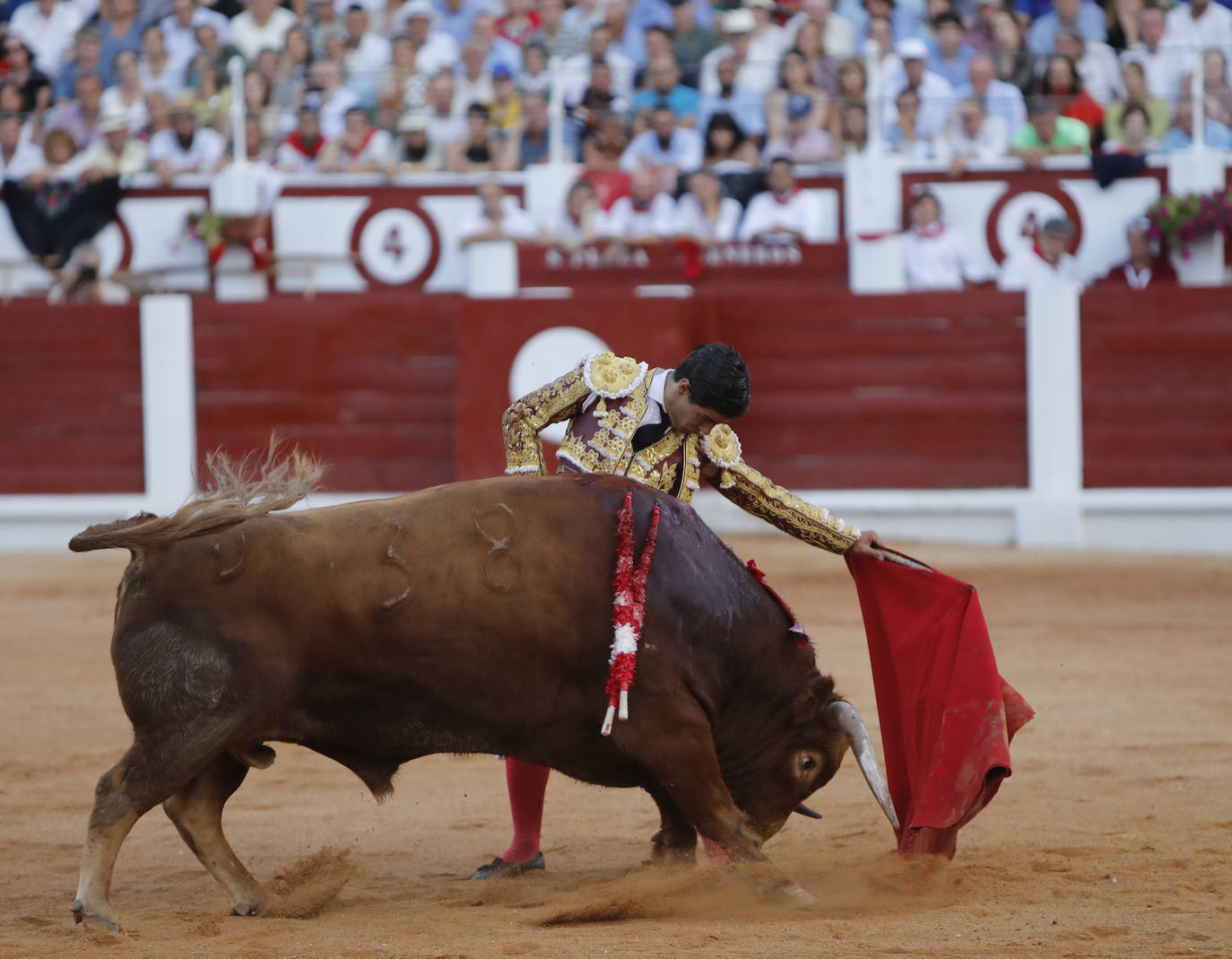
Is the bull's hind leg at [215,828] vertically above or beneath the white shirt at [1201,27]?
beneath

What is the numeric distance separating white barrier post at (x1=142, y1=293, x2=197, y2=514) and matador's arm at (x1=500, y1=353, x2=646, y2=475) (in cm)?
601

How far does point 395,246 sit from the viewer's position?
392 inches

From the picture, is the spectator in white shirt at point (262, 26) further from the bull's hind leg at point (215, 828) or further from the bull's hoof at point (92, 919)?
the bull's hoof at point (92, 919)

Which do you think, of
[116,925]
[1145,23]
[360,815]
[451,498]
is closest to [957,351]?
[1145,23]

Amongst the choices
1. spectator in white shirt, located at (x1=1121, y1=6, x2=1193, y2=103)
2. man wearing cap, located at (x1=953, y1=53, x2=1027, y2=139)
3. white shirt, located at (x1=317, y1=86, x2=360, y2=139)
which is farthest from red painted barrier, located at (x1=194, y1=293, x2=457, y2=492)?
spectator in white shirt, located at (x1=1121, y1=6, x2=1193, y2=103)

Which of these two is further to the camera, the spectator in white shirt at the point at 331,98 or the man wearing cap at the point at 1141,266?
the spectator in white shirt at the point at 331,98

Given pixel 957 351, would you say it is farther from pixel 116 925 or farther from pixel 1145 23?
pixel 116 925

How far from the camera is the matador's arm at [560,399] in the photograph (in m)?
3.35

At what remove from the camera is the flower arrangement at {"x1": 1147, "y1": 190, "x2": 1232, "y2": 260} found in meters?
8.85

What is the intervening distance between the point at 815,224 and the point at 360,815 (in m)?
5.83

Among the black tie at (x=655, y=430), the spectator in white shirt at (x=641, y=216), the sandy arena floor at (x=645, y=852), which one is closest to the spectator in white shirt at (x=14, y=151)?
the spectator in white shirt at (x=641, y=216)

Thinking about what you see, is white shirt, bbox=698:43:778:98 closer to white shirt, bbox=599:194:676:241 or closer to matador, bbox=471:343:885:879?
white shirt, bbox=599:194:676:241

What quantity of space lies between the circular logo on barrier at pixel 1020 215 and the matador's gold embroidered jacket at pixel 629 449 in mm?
6359

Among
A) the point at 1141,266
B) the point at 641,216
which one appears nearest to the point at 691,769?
the point at 641,216
